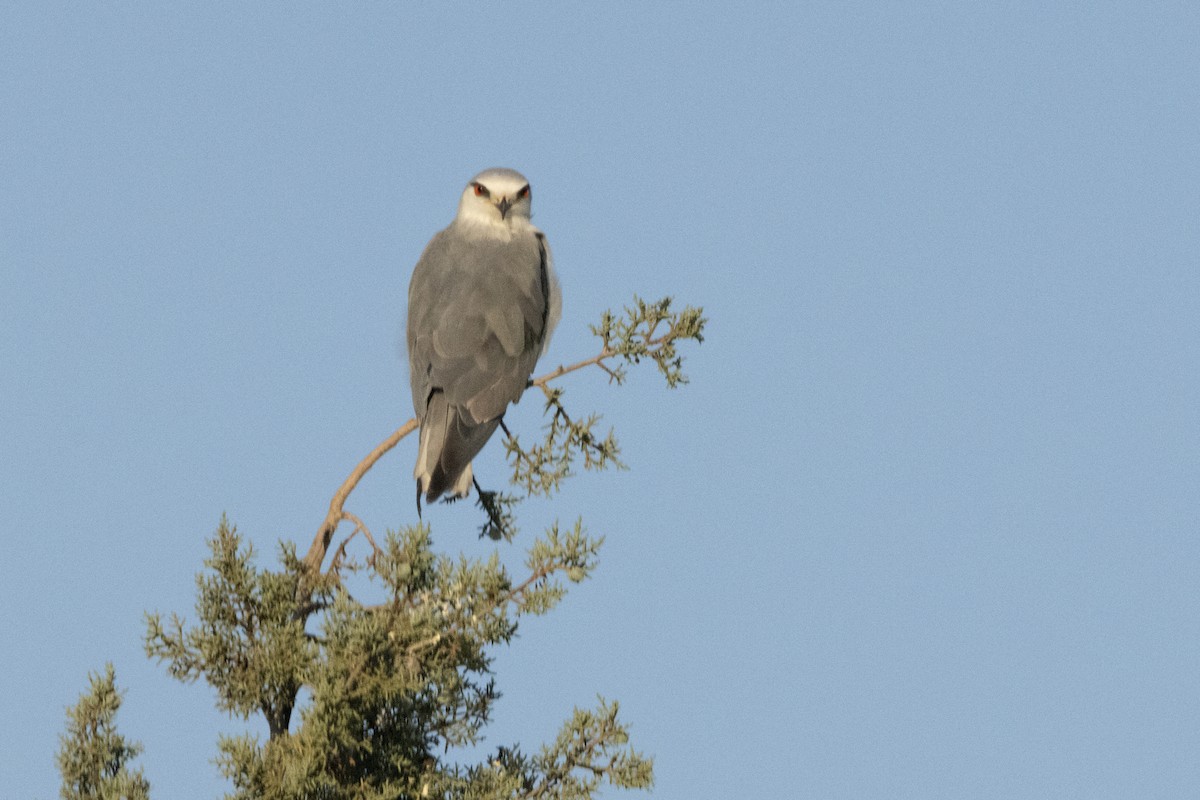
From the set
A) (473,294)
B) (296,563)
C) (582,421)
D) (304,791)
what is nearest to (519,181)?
(473,294)

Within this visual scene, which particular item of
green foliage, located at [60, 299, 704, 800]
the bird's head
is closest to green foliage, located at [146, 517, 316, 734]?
green foliage, located at [60, 299, 704, 800]

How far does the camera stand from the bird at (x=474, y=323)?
256 inches

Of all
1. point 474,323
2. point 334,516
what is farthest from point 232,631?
point 474,323

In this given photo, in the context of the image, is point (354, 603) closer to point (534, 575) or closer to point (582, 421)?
point (534, 575)

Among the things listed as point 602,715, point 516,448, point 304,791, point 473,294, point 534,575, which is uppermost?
point 473,294

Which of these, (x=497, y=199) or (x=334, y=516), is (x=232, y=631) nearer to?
(x=334, y=516)

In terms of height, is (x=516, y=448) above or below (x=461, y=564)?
above

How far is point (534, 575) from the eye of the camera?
4.81 metres

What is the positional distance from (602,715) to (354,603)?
94cm

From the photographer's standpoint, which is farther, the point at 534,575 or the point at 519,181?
the point at 519,181

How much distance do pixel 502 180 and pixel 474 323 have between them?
1.89m

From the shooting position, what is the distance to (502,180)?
29.2 feet

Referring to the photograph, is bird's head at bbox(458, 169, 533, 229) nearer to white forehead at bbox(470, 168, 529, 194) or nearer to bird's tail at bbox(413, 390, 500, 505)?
white forehead at bbox(470, 168, 529, 194)

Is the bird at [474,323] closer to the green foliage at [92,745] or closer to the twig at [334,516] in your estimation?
the twig at [334,516]
